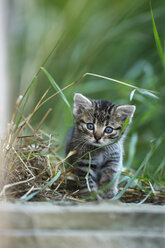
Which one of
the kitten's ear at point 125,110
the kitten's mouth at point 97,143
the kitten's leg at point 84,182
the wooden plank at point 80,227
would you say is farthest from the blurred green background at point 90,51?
the wooden plank at point 80,227

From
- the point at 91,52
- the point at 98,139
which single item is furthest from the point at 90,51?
the point at 98,139

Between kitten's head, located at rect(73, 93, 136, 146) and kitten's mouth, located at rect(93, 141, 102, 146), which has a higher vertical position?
kitten's head, located at rect(73, 93, 136, 146)

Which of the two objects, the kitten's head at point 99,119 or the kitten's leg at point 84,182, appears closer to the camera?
the kitten's leg at point 84,182

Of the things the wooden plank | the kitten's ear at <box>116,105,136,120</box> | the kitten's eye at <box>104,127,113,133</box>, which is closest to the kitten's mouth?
the kitten's eye at <box>104,127,113,133</box>

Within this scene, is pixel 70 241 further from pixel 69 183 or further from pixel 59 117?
pixel 59 117

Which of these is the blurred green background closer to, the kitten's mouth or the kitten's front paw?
the kitten's mouth

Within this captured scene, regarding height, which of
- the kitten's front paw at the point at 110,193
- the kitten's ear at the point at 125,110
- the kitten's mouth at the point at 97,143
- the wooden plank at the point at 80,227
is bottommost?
the kitten's front paw at the point at 110,193

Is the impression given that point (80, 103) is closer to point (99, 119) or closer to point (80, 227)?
point (99, 119)

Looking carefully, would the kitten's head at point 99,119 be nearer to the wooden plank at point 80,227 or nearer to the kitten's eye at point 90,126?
the kitten's eye at point 90,126
